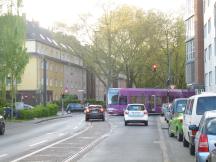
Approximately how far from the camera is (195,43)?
66.8 m

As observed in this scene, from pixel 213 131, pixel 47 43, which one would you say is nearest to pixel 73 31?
pixel 47 43

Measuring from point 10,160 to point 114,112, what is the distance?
1852 inches

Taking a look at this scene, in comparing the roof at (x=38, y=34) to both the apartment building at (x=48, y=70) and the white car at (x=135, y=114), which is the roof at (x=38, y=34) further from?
the white car at (x=135, y=114)

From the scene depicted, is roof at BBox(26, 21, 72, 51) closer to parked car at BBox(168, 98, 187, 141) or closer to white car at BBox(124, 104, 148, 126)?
white car at BBox(124, 104, 148, 126)

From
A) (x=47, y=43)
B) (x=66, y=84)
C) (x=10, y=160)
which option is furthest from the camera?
(x=66, y=84)

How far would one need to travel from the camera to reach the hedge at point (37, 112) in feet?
170

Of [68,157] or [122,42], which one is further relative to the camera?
[122,42]

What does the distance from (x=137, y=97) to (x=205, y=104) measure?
4533 cm

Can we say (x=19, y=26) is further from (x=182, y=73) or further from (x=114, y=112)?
(x=182, y=73)

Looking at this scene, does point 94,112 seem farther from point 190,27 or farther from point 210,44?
point 190,27

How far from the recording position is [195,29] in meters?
66.6

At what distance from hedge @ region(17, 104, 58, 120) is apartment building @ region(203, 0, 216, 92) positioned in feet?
55.5

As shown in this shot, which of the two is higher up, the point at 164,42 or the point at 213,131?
the point at 164,42

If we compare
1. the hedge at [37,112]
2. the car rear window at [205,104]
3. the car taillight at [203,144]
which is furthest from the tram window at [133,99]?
the car taillight at [203,144]
